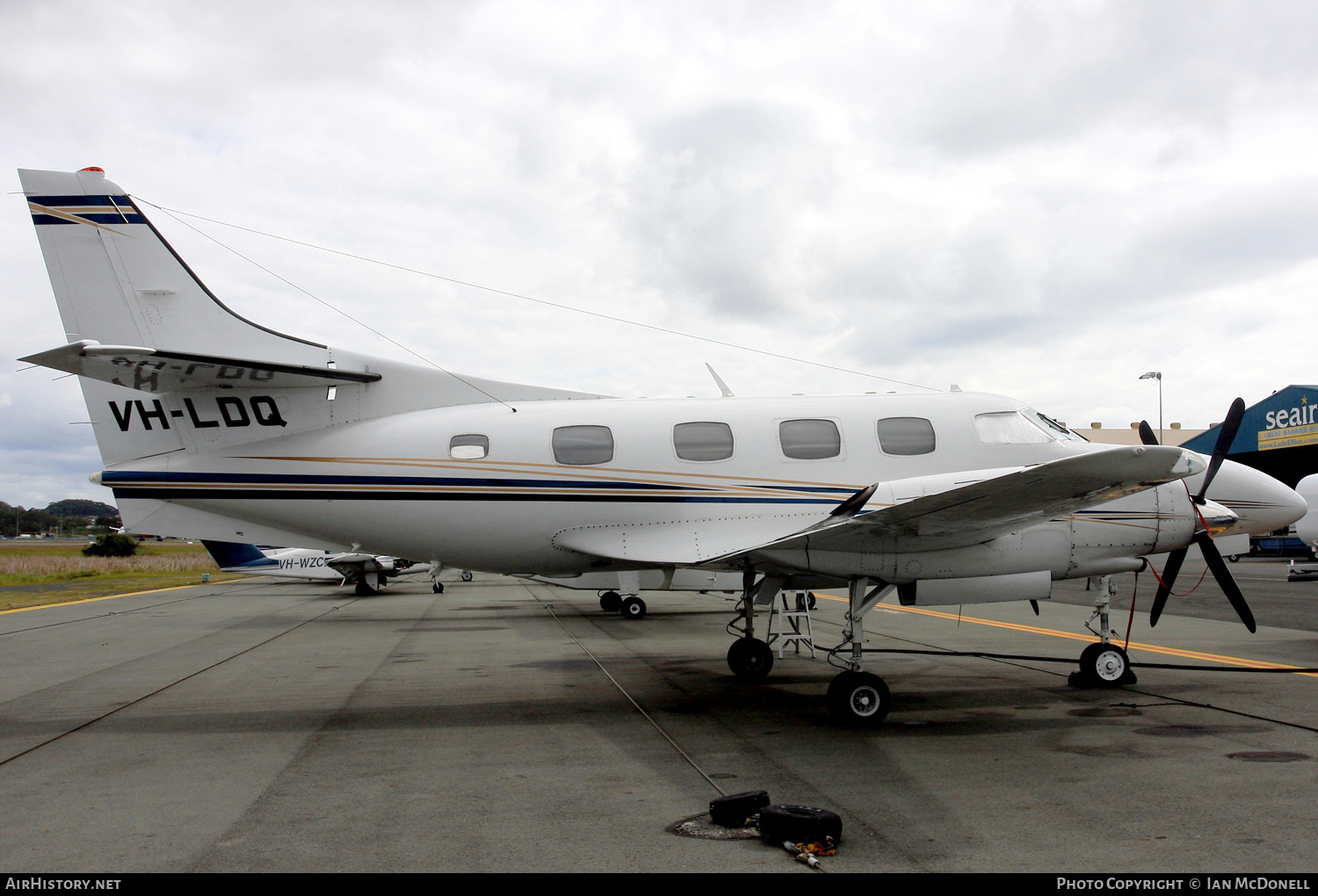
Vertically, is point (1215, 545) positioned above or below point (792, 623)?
above

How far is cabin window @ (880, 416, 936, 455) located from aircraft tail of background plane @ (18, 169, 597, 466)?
598cm

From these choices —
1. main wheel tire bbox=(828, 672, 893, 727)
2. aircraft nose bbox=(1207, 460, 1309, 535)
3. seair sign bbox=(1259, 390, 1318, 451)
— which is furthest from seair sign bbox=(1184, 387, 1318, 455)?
main wheel tire bbox=(828, 672, 893, 727)

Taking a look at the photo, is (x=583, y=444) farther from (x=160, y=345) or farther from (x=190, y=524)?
(x=160, y=345)

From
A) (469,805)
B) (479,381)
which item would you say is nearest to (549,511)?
(479,381)

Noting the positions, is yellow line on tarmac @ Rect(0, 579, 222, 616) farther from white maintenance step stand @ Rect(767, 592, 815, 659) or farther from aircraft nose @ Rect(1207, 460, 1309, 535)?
aircraft nose @ Rect(1207, 460, 1309, 535)

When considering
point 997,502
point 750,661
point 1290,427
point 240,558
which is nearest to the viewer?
point 997,502

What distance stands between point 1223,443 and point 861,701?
5214 mm

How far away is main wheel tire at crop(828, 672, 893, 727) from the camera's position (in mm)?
8383

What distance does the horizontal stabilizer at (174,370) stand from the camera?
791 cm

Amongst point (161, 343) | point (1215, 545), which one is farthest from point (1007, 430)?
point (161, 343)

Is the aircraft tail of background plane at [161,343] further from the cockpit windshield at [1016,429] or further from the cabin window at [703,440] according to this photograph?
the cockpit windshield at [1016,429]

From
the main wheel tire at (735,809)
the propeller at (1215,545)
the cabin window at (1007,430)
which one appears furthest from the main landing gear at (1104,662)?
the main wheel tire at (735,809)

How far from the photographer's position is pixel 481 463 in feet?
30.7

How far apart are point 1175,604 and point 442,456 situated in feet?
68.1
